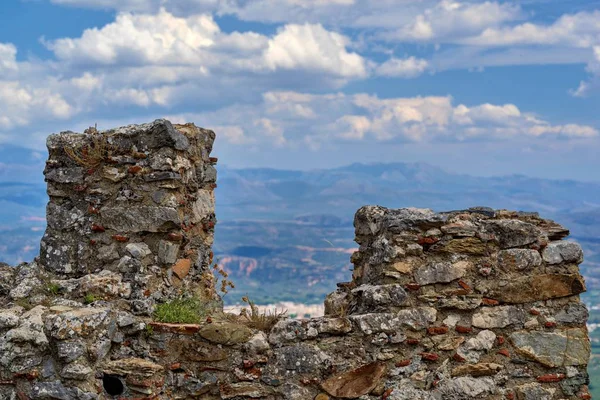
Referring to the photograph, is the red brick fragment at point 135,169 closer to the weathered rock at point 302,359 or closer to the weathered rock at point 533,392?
the weathered rock at point 302,359

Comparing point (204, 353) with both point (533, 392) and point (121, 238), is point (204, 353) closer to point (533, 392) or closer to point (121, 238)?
point (121, 238)

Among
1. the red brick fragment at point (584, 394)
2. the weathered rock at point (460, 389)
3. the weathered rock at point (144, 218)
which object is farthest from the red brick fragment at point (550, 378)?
the weathered rock at point (144, 218)

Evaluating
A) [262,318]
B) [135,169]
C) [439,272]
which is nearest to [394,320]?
[439,272]

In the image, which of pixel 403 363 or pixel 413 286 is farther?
pixel 413 286

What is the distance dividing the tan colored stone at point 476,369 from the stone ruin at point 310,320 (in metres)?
0.01

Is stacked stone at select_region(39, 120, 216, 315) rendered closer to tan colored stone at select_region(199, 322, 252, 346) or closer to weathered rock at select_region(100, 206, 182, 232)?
weathered rock at select_region(100, 206, 182, 232)

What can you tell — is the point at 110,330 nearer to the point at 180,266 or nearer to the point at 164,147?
the point at 180,266

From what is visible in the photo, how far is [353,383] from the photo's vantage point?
6.76m

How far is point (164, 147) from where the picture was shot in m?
7.50

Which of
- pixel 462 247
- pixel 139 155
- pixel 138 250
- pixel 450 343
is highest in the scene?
pixel 139 155

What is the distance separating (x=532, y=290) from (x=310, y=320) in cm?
215

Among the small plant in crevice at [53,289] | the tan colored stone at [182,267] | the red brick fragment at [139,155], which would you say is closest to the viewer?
the small plant in crevice at [53,289]

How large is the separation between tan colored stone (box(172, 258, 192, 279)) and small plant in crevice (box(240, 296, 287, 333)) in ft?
2.96

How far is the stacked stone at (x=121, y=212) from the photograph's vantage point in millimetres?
7449
